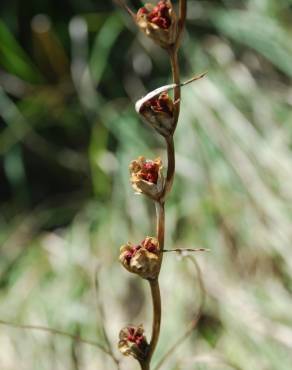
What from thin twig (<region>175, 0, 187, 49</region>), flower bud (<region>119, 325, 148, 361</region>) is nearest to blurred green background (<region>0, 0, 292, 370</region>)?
flower bud (<region>119, 325, 148, 361</region>)

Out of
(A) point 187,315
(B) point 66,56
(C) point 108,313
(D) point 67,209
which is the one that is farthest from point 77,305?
(B) point 66,56

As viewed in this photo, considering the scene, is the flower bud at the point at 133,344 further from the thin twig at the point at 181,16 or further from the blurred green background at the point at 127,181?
the blurred green background at the point at 127,181

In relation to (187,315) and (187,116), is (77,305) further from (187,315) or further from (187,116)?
(187,116)

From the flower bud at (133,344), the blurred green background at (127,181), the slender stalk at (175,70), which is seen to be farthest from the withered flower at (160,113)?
the blurred green background at (127,181)

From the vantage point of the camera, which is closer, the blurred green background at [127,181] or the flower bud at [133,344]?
the flower bud at [133,344]

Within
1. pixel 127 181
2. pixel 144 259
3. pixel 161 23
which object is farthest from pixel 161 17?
pixel 127 181

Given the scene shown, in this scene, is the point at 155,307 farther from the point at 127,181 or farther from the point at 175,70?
the point at 127,181
